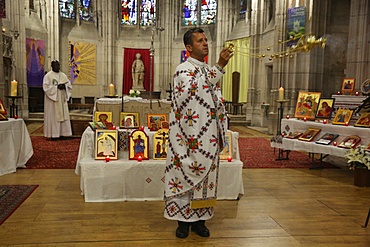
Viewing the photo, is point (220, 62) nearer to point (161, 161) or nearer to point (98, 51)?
point (161, 161)

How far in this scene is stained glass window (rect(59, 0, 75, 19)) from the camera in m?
17.8

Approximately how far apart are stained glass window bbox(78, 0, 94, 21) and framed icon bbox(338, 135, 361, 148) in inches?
627

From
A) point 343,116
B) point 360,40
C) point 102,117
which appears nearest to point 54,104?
point 102,117

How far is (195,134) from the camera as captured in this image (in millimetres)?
3008

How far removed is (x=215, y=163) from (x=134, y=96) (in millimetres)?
6013

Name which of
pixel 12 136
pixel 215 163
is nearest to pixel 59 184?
pixel 12 136

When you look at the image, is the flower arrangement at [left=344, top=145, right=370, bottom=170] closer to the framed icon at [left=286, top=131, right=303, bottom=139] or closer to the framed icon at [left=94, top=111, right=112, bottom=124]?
the framed icon at [left=286, top=131, right=303, bottom=139]

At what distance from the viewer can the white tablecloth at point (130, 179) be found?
168 inches

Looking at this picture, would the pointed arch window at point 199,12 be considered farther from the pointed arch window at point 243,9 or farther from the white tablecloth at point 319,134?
the white tablecloth at point 319,134

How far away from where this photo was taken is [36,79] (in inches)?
620

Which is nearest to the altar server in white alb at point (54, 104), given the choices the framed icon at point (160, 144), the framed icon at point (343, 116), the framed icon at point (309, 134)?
the framed icon at point (160, 144)

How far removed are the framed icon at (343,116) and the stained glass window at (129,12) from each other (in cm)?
1600

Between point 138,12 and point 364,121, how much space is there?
1662 cm

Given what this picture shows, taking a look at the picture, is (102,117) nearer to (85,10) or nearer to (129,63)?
(129,63)
